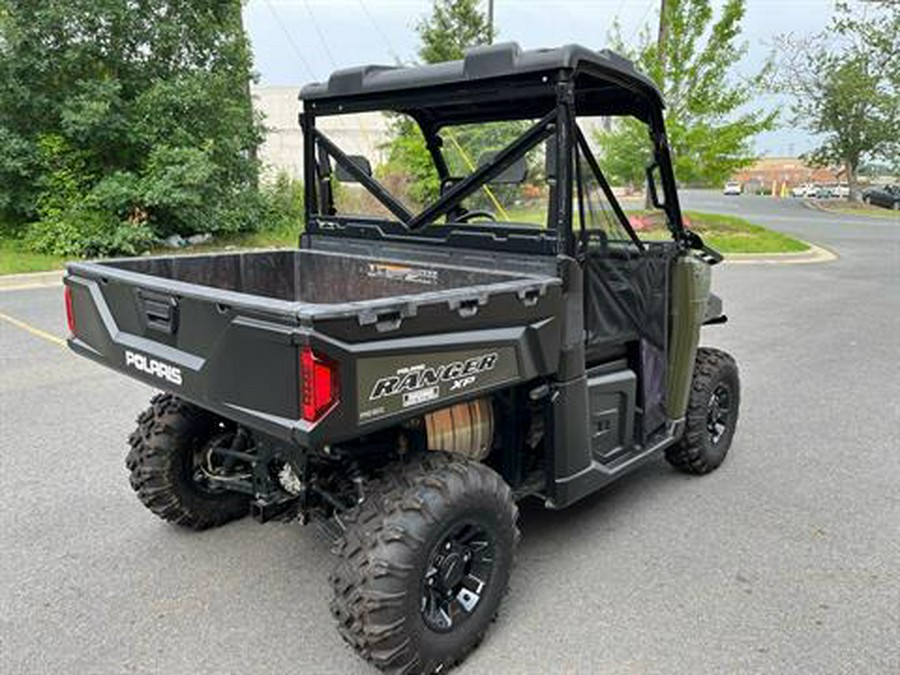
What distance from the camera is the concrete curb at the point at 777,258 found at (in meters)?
14.1

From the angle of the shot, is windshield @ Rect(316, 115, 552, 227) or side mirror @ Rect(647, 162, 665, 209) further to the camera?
side mirror @ Rect(647, 162, 665, 209)

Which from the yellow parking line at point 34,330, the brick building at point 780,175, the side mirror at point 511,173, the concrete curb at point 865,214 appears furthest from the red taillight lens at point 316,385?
the brick building at point 780,175

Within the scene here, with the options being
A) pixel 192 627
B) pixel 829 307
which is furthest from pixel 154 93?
pixel 192 627

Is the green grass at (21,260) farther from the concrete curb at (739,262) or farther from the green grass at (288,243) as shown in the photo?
the concrete curb at (739,262)

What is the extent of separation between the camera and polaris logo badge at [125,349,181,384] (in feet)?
8.18

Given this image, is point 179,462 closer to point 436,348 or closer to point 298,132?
point 436,348

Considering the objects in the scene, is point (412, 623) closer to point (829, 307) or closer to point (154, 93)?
point (829, 307)

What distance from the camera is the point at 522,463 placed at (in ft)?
10.4

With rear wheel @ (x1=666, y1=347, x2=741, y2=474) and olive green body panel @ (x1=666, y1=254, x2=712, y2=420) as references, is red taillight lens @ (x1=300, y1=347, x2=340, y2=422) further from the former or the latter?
rear wheel @ (x1=666, y1=347, x2=741, y2=474)

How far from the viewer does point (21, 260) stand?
1153 centimetres

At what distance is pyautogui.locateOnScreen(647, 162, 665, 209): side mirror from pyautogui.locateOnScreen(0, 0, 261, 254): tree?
1001cm

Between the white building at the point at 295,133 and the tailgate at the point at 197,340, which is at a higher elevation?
the white building at the point at 295,133

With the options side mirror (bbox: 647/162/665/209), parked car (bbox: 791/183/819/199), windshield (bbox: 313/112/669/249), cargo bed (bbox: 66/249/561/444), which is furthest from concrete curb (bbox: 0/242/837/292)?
parked car (bbox: 791/183/819/199)

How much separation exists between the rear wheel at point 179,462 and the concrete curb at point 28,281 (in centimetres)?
827
